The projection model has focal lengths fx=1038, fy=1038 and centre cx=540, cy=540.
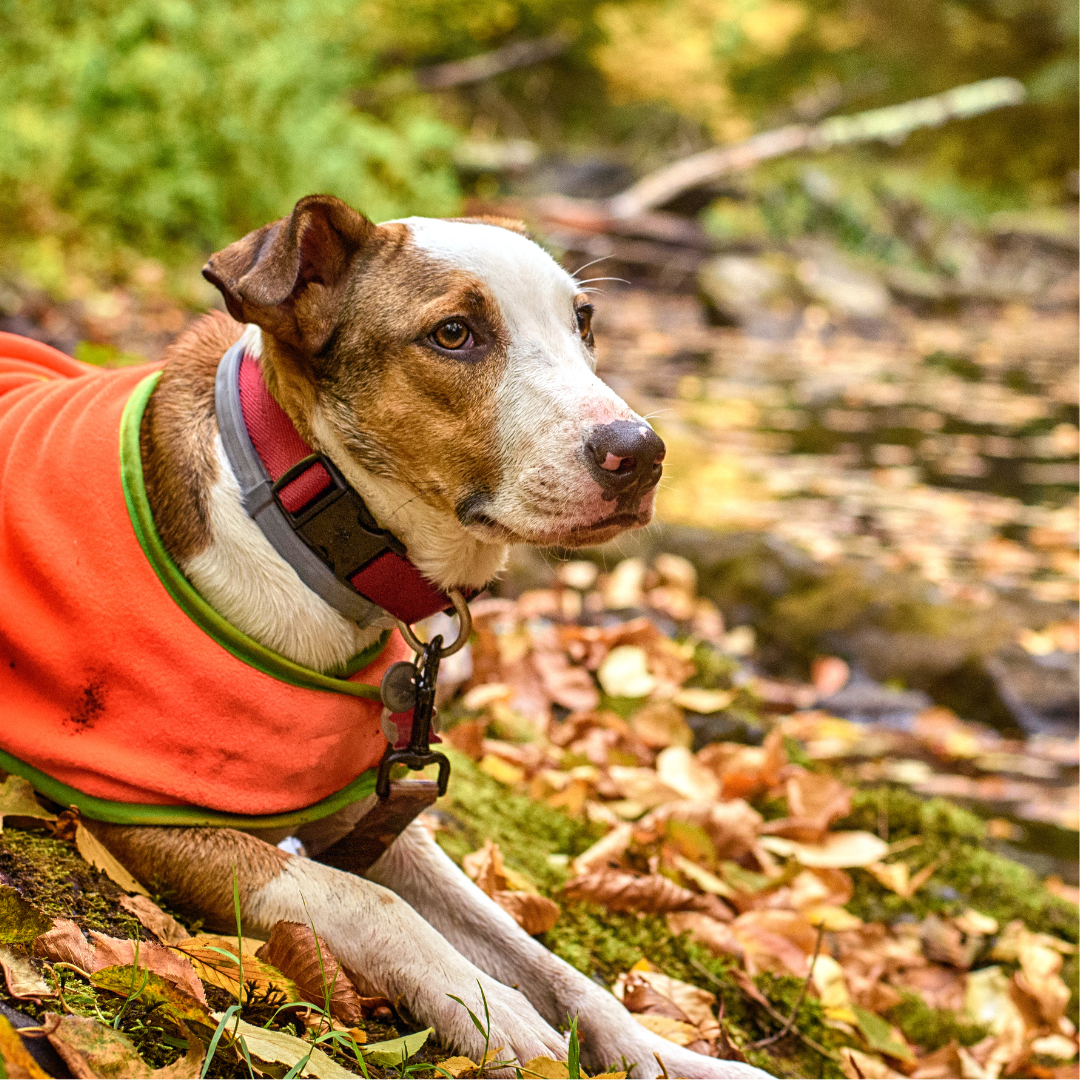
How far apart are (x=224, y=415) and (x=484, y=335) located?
56 centimetres

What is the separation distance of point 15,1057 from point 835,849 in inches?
103

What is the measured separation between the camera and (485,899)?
2.31 m

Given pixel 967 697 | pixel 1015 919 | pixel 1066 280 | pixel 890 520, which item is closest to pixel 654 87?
pixel 1066 280

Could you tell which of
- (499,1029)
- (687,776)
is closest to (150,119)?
(687,776)

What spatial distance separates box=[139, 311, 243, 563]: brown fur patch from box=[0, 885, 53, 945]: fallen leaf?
670 millimetres

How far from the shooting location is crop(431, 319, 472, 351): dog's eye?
2.18 meters

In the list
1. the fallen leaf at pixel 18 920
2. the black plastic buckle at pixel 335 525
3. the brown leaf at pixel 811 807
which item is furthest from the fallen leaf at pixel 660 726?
the fallen leaf at pixel 18 920

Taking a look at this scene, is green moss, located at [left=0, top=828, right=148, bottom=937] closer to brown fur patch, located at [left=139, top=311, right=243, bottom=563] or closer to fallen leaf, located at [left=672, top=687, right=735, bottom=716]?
brown fur patch, located at [left=139, top=311, right=243, bottom=563]

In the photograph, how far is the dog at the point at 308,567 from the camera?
77.6 inches

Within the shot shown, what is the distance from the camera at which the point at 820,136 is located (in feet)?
81.5

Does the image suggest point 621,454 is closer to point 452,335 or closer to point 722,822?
point 452,335

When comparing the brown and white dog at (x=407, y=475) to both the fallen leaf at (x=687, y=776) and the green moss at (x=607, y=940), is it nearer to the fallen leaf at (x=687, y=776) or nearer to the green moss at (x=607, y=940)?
the green moss at (x=607, y=940)

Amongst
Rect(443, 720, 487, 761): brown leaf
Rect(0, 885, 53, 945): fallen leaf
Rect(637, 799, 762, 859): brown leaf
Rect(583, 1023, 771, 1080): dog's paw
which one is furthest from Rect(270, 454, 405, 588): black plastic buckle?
Rect(637, 799, 762, 859): brown leaf

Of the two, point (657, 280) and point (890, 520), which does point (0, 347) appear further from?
point (657, 280)
